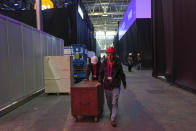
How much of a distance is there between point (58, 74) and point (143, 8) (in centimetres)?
1473

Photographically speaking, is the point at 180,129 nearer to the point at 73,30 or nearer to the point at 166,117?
the point at 166,117

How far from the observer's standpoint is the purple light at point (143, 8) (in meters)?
19.0

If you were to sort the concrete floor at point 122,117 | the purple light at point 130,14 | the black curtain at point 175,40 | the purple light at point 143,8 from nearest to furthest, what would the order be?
the concrete floor at point 122,117 < the black curtain at point 175,40 < the purple light at point 143,8 < the purple light at point 130,14

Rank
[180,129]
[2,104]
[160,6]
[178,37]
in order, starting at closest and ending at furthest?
1. [180,129]
2. [2,104]
3. [178,37]
4. [160,6]

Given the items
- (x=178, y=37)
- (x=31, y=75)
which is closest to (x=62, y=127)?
(x=31, y=75)

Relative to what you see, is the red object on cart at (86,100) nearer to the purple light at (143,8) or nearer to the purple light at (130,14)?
the purple light at (143,8)

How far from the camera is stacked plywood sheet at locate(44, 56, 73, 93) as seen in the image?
Answer: 8414 mm

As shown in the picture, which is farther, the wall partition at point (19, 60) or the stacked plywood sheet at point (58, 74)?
the stacked plywood sheet at point (58, 74)

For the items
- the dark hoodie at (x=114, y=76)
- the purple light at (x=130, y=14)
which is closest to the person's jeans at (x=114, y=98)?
the dark hoodie at (x=114, y=76)

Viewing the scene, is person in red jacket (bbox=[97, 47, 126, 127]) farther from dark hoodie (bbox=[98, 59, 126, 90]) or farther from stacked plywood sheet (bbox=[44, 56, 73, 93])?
stacked plywood sheet (bbox=[44, 56, 73, 93])

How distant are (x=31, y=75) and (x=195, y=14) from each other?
25.7ft

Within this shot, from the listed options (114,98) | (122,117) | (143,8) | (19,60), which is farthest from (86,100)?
(143,8)

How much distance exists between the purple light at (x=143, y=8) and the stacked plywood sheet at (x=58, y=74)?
13.6 m

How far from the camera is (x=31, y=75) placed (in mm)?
8016
